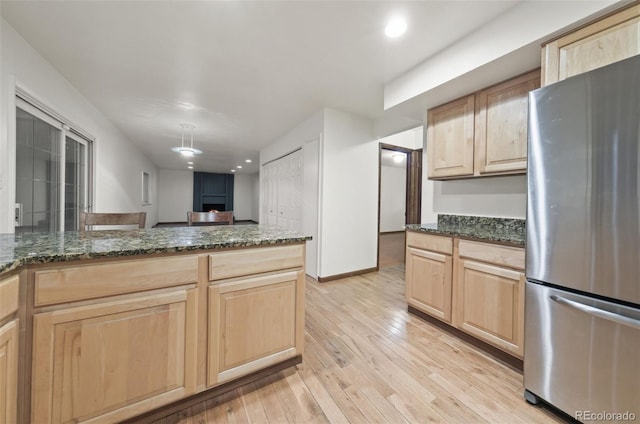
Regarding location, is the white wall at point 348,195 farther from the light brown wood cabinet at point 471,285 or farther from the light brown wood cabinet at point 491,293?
the light brown wood cabinet at point 491,293

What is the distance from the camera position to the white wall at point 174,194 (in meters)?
10.1

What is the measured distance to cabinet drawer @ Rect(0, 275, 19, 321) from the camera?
0.84 m

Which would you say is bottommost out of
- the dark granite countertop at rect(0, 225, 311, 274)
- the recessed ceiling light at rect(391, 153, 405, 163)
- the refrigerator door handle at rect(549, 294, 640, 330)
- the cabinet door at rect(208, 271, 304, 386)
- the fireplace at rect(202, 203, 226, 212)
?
the cabinet door at rect(208, 271, 304, 386)

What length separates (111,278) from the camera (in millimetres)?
1084

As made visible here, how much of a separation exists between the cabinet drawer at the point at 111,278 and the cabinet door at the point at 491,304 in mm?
1957

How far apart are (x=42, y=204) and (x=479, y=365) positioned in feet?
13.7

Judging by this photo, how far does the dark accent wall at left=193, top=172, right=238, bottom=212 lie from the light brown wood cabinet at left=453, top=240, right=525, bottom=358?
A: 10.7 m

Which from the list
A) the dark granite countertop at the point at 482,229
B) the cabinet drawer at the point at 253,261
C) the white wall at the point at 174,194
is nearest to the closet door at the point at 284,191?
the dark granite countertop at the point at 482,229

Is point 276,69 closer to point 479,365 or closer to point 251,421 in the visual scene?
point 251,421

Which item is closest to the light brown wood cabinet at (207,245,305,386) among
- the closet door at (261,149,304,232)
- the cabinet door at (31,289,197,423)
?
the cabinet door at (31,289,197,423)

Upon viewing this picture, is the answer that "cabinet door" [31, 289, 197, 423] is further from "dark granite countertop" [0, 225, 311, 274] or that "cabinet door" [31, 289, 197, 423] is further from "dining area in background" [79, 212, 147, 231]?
"dining area in background" [79, 212, 147, 231]

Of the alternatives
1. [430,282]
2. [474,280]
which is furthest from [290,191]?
[474,280]

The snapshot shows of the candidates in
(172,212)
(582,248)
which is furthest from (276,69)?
(172,212)

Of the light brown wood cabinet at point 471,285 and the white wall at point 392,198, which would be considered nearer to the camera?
the light brown wood cabinet at point 471,285
